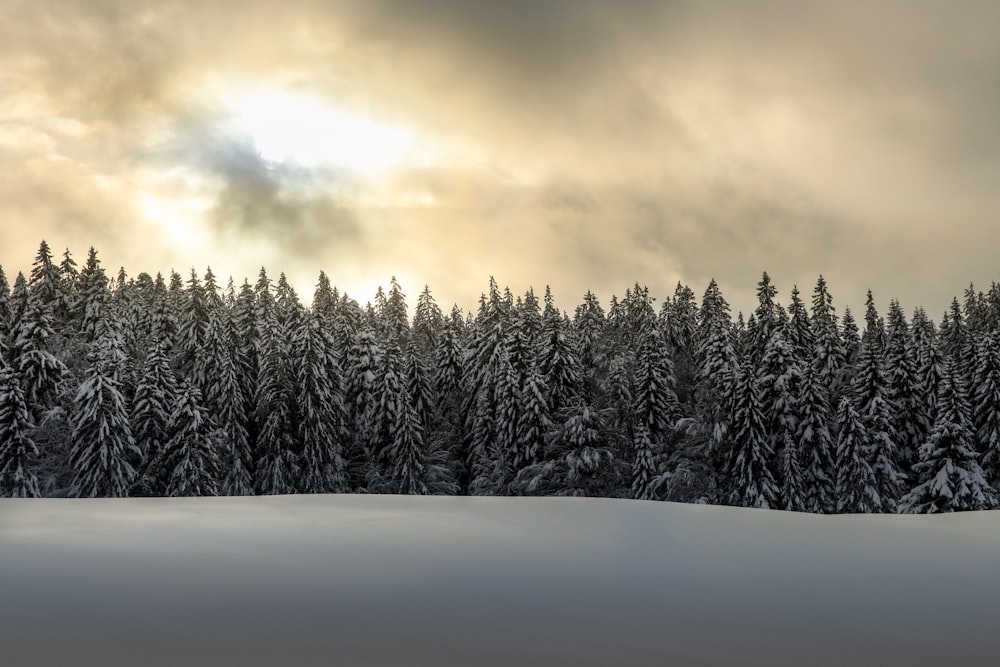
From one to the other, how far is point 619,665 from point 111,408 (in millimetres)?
50241

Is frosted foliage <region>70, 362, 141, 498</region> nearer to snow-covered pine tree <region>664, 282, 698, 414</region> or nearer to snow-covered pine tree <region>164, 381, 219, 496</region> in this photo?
snow-covered pine tree <region>164, 381, 219, 496</region>

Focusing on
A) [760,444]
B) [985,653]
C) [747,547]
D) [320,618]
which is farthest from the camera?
[760,444]

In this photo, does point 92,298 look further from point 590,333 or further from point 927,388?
point 927,388

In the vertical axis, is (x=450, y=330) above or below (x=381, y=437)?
above

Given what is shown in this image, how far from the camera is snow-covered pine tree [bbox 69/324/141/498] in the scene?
4522cm

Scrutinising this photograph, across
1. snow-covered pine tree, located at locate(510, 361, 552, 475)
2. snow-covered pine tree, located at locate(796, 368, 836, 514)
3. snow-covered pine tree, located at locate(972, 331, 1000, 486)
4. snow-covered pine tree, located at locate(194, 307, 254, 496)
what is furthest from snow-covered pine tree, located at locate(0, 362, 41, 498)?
snow-covered pine tree, located at locate(972, 331, 1000, 486)

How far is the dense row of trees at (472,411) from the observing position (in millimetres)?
49406

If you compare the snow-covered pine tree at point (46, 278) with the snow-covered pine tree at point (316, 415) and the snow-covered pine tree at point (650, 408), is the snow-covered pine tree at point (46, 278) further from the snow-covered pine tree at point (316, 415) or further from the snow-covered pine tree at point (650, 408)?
the snow-covered pine tree at point (650, 408)

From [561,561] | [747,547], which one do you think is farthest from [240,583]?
[747,547]

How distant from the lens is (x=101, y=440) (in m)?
45.2

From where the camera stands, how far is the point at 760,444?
54031 mm

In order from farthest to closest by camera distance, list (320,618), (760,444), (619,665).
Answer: (760,444) → (320,618) → (619,665)

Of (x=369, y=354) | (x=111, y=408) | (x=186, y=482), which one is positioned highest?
(x=369, y=354)

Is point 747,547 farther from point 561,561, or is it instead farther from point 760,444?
point 760,444
